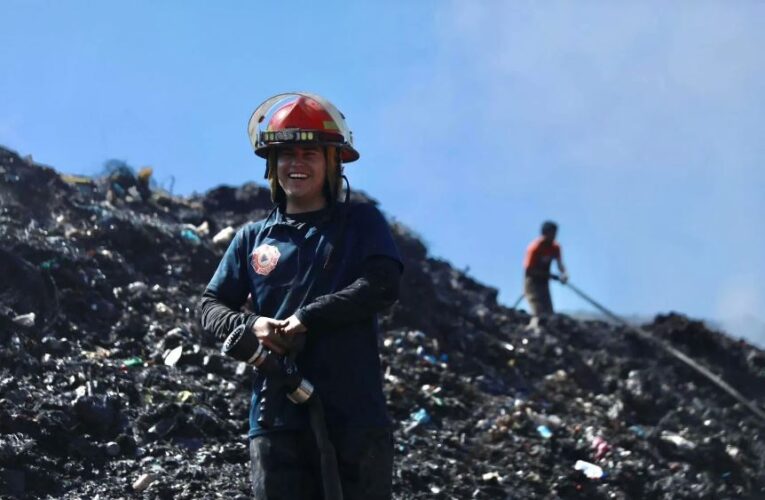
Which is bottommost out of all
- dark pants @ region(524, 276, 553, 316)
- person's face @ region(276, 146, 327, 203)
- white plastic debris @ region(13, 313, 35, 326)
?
person's face @ region(276, 146, 327, 203)

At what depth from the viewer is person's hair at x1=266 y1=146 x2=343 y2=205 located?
12.3ft

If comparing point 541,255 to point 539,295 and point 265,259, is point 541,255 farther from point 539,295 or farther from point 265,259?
point 265,259

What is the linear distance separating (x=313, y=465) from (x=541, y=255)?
1111cm

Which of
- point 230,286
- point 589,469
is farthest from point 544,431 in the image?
point 230,286

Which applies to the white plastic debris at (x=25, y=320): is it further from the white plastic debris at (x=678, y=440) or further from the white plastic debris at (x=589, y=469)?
the white plastic debris at (x=678, y=440)

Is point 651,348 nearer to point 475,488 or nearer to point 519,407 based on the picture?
point 519,407

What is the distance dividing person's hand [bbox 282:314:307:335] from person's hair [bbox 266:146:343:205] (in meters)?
0.48

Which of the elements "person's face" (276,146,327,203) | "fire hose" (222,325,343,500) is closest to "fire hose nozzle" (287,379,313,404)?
"fire hose" (222,325,343,500)

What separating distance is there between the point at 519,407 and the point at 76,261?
362 cm

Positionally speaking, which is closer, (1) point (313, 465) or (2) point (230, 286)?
(1) point (313, 465)

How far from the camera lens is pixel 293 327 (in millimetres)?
3438

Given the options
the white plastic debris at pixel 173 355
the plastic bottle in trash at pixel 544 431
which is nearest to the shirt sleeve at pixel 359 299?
the white plastic debris at pixel 173 355

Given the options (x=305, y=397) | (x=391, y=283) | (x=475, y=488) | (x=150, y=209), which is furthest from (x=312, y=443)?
(x=150, y=209)

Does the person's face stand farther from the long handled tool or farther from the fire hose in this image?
the long handled tool
